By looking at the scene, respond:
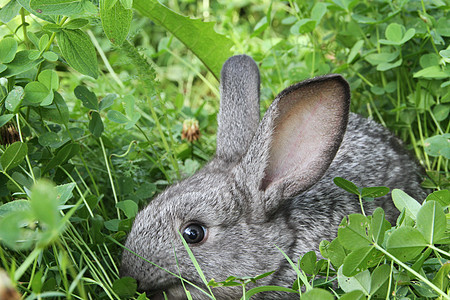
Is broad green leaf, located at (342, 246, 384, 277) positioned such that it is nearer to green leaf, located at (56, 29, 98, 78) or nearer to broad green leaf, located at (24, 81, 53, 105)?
green leaf, located at (56, 29, 98, 78)

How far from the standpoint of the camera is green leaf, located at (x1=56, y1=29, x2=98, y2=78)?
9.61 feet

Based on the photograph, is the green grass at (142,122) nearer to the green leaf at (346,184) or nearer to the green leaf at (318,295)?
the green leaf at (318,295)

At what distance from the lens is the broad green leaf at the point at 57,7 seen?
8.78 feet

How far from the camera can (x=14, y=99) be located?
2.90 m

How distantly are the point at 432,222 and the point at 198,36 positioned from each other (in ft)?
8.58

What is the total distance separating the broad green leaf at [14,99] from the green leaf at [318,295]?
5.89 ft

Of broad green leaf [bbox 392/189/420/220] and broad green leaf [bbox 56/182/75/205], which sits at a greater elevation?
broad green leaf [bbox 56/182/75/205]

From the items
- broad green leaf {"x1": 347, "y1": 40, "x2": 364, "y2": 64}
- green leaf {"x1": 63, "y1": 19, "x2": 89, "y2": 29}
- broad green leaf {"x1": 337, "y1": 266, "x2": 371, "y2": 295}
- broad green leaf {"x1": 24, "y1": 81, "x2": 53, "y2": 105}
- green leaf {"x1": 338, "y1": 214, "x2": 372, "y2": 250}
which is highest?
green leaf {"x1": 63, "y1": 19, "x2": 89, "y2": 29}

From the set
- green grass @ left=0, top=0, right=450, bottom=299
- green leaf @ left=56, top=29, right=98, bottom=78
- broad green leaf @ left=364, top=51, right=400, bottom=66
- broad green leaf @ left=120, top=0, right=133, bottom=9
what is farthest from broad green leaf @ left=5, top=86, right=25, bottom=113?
broad green leaf @ left=364, top=51, right=400, bottom=66

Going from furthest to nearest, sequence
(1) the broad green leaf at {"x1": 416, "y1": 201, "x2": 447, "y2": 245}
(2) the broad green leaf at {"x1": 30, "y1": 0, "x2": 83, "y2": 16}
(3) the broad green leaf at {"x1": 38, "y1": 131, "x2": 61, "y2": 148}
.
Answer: (3) the broad green leaf at {"x1": 38, "y1": 131, "x2": 61, "y2": 148} < (2) the broad green leaf at {"x1": 30, "y1": 0, "x2": 83, "y2": 16} < (1) the broad green leaf at {"x1": 416, "y1": 201, "x2": 447, "y2": 245}

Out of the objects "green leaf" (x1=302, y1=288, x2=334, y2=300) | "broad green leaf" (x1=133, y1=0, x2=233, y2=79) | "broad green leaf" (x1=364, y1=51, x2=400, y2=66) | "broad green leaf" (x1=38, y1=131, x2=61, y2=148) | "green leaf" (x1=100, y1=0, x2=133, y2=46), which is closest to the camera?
"green leaf" (x1=302, y1=288, x2=334, y2=300)

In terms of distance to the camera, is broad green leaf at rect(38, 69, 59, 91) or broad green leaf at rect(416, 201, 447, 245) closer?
broad green leaf at rect(416, 201, 447, 245)

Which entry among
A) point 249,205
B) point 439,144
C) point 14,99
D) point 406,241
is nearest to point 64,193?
point 14,99

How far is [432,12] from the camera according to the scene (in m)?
4.18
